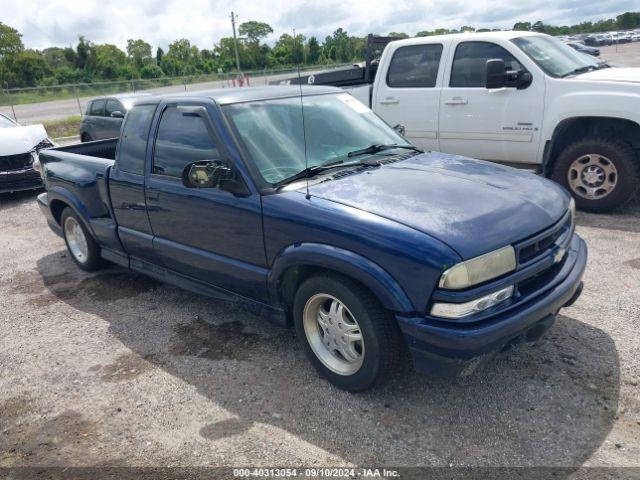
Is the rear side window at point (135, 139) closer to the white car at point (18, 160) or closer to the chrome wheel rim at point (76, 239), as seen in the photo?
the chrome wheel rim at point (76, 239)

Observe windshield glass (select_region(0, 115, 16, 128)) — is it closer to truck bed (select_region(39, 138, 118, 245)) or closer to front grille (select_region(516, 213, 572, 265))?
truck bed (select_region(39, 138, 118, 245))

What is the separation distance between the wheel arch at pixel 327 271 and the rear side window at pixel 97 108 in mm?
11356

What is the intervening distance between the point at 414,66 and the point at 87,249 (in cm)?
472

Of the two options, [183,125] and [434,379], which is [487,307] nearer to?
[434,379]

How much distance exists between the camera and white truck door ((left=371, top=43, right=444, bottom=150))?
23.3 feet

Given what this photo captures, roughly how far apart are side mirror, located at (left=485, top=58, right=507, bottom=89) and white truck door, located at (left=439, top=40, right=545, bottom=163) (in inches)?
9.8

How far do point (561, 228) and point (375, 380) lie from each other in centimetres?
144

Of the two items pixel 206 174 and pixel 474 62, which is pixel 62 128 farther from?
pixel 206 174

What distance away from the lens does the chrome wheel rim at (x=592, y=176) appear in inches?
235

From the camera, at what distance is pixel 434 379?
132 inches

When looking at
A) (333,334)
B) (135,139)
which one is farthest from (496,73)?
(333,334)

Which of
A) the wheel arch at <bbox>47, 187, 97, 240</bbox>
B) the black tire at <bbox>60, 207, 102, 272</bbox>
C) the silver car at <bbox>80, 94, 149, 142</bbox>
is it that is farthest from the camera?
the silver car at <bbox>80, 94, 149, 142</bbox>

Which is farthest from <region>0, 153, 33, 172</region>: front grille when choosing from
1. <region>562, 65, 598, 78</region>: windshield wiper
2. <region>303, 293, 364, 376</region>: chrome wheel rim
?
<region>562, 65, 598, 78</region>: windshield wiper

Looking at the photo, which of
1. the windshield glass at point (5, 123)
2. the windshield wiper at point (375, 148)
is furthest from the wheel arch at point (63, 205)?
the windshield glass at point (5, 123)
